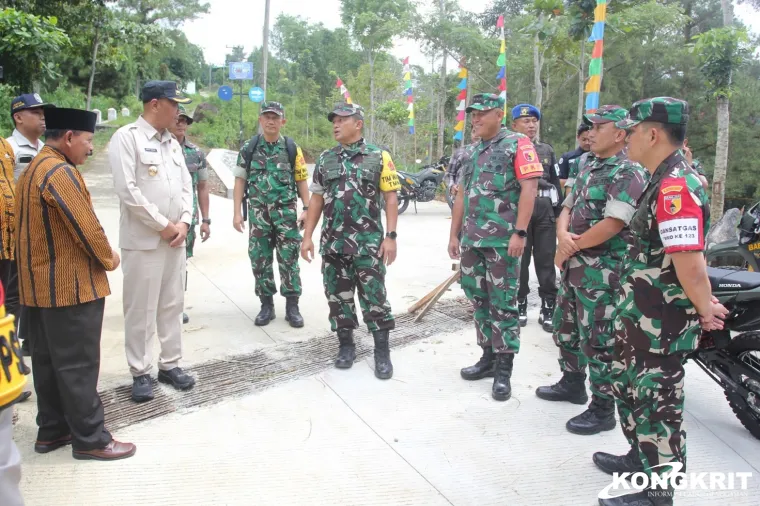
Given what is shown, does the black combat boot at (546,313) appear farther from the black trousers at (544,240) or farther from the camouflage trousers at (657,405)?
the camouflage trousers at (657,405)

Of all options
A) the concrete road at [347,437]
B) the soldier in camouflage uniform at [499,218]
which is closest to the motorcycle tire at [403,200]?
the concrete road at [347,437]

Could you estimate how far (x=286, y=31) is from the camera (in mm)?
40562

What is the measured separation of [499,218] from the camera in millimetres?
3418

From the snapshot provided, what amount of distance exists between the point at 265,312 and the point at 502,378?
7.01ft

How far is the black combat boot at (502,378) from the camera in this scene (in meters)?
3.38

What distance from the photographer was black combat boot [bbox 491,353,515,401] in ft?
11.1

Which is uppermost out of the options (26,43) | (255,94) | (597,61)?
(255,94)

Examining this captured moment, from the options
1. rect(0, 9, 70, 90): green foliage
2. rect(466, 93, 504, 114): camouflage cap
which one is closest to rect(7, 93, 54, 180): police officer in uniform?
rect(466, 93, 504, 114): camouflage cap

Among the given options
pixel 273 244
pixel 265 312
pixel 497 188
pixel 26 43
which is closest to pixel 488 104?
pixel 497 188

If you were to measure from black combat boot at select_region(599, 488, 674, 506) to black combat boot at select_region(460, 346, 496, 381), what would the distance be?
1323 millimetres

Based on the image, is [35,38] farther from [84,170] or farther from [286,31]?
[286,31]

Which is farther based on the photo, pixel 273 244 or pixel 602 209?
pixel 273 244

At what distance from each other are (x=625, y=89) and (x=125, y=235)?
19.1 meters

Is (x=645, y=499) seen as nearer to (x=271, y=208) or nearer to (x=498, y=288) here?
(x=498, y=288)
